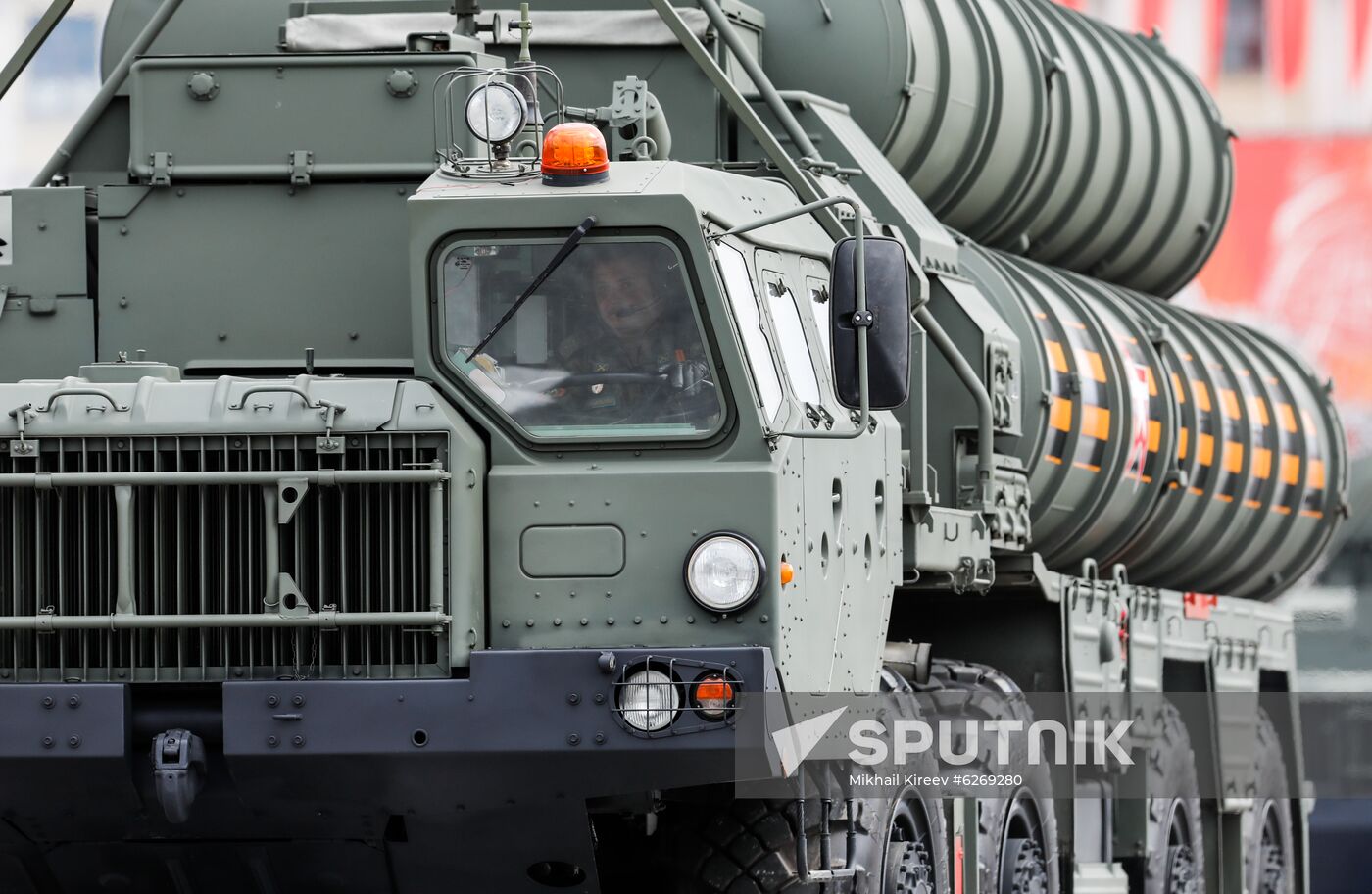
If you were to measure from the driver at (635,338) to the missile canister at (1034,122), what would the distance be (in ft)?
10.7

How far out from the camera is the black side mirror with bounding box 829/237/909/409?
7203 mm

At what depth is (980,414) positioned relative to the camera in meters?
9.92

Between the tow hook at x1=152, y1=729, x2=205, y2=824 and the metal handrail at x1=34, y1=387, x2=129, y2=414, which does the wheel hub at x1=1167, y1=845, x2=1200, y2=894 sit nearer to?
the tow hook at x1=152, y1=729, x2=205, y2=824

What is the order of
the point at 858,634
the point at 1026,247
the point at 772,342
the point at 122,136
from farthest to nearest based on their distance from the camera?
the point at 1026,247, the point at 122,136, the point at 858,634, the point at 772,342

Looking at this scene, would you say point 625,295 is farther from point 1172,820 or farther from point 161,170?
point 1172,820

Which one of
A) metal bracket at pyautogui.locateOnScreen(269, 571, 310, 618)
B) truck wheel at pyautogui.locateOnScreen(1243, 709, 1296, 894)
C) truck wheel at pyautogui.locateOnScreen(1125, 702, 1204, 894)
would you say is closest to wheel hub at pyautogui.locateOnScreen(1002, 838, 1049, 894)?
truck wheel at pyautogui.locateOnScreen(1125, 702, 1204, 894)

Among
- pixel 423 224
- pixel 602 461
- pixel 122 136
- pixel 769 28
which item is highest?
pixel 769 28

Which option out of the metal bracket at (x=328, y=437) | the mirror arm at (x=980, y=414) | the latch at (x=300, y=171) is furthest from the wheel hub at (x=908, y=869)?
the latch at (x=300, y=171)

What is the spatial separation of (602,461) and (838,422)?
3.60ft

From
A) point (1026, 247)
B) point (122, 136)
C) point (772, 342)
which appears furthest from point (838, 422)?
point (1026, 247)

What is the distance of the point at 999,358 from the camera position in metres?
10.2

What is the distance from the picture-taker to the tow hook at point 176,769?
681cm

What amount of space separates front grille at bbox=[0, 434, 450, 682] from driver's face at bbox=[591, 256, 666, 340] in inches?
25.9

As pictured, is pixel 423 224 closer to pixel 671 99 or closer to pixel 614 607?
pixel 614 607
